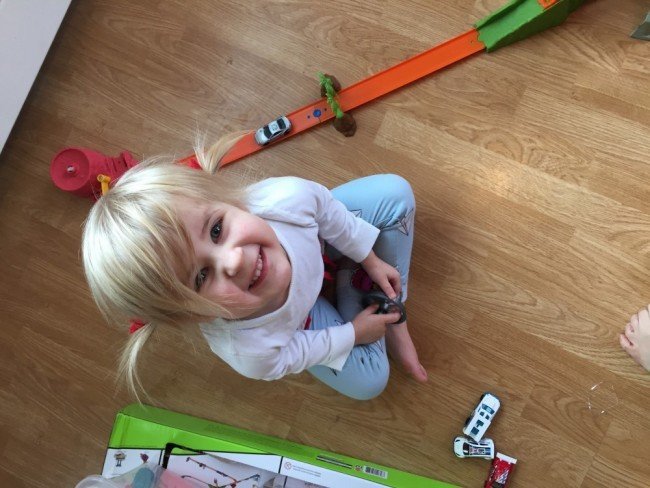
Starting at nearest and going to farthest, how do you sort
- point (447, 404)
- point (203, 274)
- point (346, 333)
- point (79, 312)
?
1. point (203, 274)
2. point (346, 333)
3. point (447, 404)
4. point (79, 312)

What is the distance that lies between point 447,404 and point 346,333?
0.89 feet

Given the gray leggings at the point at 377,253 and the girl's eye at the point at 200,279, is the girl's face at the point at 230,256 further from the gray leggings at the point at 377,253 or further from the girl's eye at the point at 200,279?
the gray leggings at the point at 377,253

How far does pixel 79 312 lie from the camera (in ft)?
3.56

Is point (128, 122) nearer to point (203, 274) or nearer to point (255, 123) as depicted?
point (255, 123)

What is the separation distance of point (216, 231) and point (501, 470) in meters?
0.66

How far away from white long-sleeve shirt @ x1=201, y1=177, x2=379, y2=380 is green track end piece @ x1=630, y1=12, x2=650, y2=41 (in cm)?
61

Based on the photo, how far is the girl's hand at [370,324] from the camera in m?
0.88

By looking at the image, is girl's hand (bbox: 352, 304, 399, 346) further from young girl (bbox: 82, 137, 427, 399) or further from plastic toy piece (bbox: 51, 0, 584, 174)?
plastic toy piece (bbox: 51, 0, 584, 174)

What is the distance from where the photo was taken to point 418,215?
39.8 inches

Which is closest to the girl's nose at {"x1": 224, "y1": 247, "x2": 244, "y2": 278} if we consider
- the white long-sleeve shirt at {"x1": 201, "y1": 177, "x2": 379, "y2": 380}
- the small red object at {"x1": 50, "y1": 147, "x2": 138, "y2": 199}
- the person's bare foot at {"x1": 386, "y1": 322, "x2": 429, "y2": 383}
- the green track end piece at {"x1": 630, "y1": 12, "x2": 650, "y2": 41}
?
the white long-sleeve shirt at {"x1": 201, "y1": 177, "x2": 379, "y2": 380}

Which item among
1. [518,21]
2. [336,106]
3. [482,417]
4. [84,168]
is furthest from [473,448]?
[84,168]

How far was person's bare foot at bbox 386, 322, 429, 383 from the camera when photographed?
0.95 meters

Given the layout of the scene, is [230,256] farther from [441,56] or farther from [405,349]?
[441,56]

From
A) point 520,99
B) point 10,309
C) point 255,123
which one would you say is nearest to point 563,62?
point 520,99
